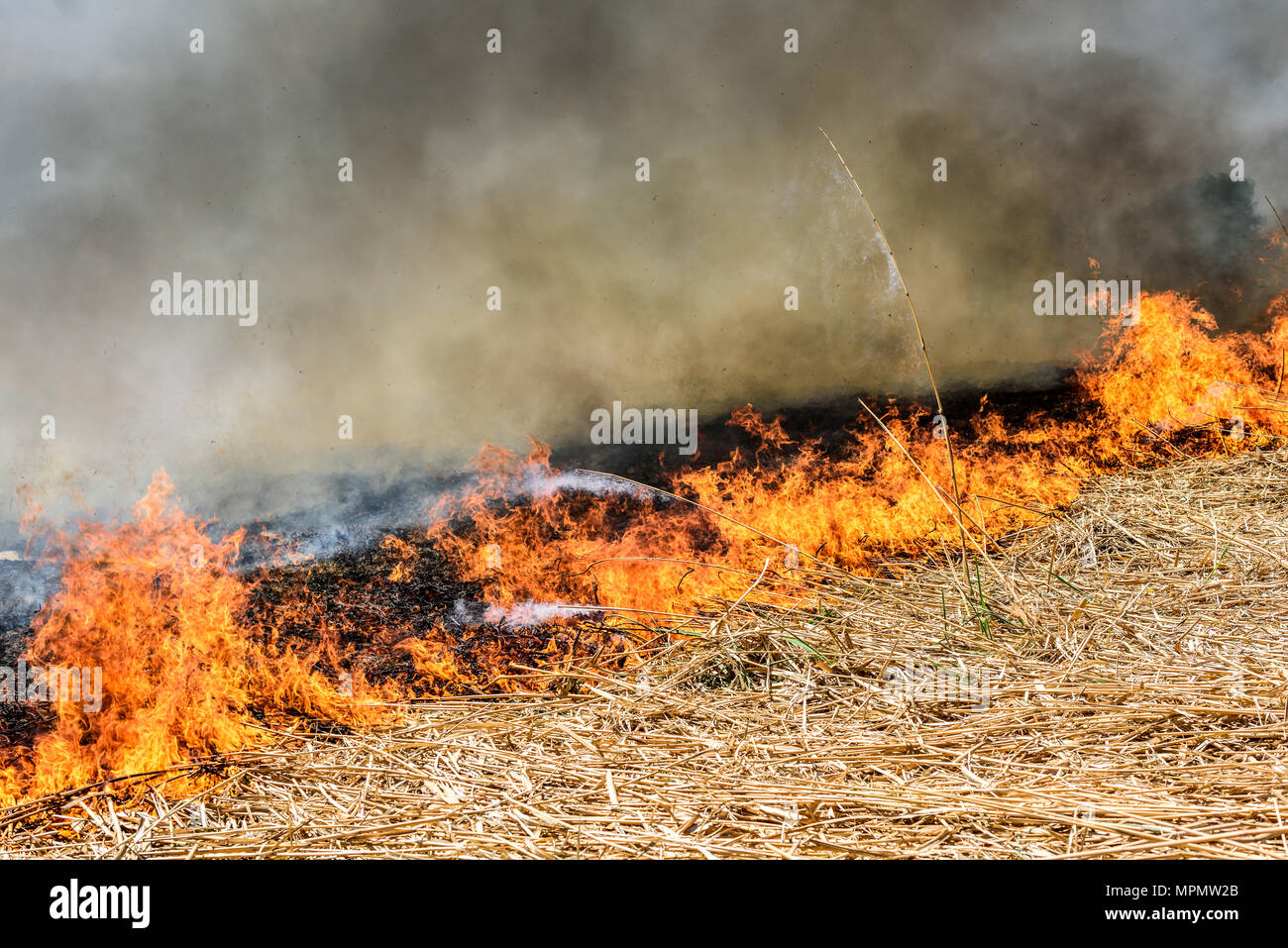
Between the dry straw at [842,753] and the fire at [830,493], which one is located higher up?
the fire at [830,493]

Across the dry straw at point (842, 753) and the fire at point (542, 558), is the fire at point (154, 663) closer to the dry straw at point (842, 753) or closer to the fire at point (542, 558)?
the fire at point (542, 558)

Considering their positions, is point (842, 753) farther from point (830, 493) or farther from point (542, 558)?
point (830, 493)

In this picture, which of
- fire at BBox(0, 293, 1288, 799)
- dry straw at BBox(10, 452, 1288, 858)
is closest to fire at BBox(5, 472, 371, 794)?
fire at BBox(0, 293, 1288, 799)

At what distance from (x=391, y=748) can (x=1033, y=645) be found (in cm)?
190

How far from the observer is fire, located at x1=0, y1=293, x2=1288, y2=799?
106 inches

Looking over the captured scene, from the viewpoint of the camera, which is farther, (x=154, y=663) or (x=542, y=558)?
(x=542, y=558)

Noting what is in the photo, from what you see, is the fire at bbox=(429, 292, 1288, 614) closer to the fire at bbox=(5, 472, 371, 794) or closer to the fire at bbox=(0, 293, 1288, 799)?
the fire at bbox=(0, 293, 1288, 799)

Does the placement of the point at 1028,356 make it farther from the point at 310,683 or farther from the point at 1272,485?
the point at 310,683

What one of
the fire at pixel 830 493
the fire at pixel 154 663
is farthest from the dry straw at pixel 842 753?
the fire at pixel 830 493

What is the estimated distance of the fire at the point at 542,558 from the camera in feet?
8.87

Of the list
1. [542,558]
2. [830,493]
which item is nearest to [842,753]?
[542,558]

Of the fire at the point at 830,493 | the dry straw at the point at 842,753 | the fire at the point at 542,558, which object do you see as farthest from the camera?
the fire at the point at 830,493

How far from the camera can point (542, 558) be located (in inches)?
159
